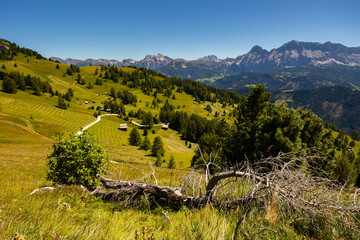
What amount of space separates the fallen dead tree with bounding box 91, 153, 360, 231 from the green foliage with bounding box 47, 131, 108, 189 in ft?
4.31

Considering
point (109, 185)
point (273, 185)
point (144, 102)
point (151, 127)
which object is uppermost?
point (273, 185)

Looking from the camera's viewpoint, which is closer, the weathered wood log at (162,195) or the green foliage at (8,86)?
the weathered wood log at (162,195)

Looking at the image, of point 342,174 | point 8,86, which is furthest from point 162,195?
point 8,86

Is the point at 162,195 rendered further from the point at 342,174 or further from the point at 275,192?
the point at 342,174

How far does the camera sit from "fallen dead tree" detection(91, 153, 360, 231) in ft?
12.5

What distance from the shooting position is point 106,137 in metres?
88.7

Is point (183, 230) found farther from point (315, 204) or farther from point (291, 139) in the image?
point (291, 139)

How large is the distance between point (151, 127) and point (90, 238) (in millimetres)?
127565

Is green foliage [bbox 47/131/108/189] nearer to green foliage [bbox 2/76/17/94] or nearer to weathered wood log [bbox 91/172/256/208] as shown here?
weathered wood log [bbox 91/172/256/208]

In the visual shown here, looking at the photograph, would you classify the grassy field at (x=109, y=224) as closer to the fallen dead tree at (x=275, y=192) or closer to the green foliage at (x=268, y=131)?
the fallen dead tree at (x=275, y=192)

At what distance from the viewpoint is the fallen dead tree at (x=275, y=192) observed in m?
3.81

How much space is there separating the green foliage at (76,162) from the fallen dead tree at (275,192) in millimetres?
1314

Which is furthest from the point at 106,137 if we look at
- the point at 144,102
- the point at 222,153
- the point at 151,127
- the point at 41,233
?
the point at 144,102

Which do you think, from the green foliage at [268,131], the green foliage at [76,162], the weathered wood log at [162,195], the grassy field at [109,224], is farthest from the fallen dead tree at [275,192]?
the green foliage at [268,131]
